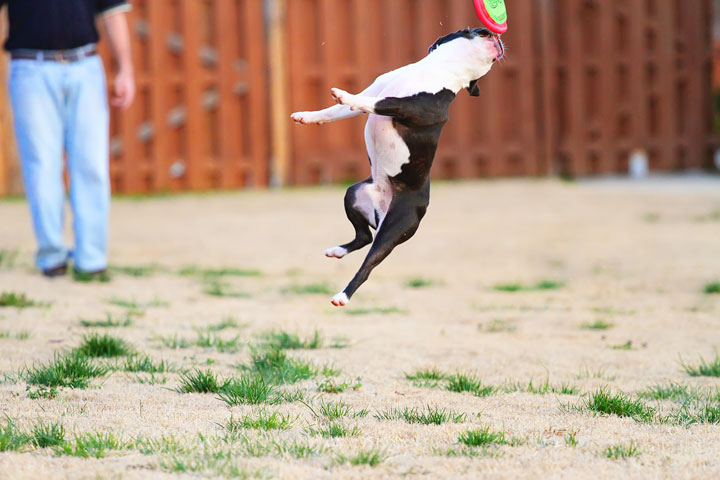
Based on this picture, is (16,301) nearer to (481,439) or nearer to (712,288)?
(481,439)

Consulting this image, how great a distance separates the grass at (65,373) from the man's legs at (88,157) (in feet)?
7.70

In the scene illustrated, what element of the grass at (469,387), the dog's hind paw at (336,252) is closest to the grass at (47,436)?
the dog's hind paw at (336,252)

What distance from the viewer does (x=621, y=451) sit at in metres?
2.31

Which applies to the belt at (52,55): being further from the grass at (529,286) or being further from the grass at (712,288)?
the grass at (712,288)

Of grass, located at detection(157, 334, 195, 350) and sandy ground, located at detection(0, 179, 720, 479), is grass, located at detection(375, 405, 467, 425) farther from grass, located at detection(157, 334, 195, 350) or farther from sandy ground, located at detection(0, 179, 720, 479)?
grass, located at detection(157, 334, 195, 350)

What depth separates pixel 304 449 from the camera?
89.4 inches

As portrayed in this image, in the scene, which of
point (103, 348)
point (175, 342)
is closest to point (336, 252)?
point (103, 348)

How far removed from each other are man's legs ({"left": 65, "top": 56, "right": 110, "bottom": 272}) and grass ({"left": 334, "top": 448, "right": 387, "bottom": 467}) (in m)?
3.52

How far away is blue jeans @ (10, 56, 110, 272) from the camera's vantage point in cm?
514

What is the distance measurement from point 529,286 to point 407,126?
3.52 metres

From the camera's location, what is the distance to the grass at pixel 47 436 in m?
2.29

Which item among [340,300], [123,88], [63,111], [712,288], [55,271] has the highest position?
[123,88]

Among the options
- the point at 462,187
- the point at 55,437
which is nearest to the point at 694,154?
the point at 462,187

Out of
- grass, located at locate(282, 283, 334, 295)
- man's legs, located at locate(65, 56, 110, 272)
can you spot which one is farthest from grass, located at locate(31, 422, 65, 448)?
man's legs, located at locate(65, 56, 110, 272)
